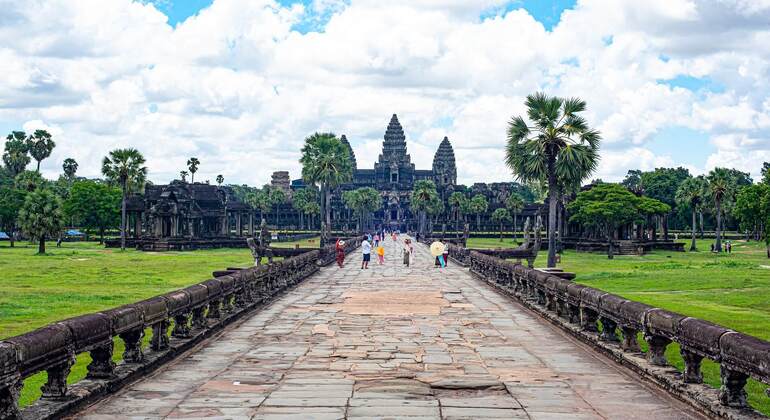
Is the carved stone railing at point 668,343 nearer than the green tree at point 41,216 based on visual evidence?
Yes

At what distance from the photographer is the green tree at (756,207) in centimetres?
4677

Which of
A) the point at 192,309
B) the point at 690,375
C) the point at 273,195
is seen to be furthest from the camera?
the point at 273,195

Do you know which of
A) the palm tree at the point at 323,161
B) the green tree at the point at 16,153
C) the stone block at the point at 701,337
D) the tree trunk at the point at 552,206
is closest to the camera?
the stone block at the point at 701,337

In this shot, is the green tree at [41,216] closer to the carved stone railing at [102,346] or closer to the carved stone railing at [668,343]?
the carved stone railing at [102,346]

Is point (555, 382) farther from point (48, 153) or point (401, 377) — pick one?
point (48, 153)

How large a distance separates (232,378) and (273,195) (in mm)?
153757

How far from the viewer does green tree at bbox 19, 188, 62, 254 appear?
223 feet

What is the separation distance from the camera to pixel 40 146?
13588cm

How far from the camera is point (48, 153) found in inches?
5404

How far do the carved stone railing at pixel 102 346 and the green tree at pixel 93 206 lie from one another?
7937 centimetres

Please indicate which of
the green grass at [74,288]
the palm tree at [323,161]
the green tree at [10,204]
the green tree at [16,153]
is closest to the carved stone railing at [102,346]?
the green grass at [74,288]

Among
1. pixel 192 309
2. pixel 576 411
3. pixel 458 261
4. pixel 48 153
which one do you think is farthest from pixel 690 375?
pixel 48 153

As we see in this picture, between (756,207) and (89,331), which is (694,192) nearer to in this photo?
(756,207)

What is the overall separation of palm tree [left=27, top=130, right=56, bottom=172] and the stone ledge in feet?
444
